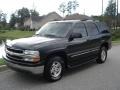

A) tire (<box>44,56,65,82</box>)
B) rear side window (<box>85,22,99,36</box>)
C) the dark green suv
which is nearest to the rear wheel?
the dark green suv

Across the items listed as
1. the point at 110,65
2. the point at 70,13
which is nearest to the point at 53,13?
the point at 70,13

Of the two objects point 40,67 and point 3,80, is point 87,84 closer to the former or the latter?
point 40,67

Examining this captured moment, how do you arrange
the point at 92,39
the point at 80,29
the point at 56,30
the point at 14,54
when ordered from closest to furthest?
the point at 14,54 < the point at 56,30 < the point at 80,29 < the point at 92,39

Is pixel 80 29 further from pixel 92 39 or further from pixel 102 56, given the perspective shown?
pixel 102 56

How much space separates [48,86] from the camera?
239 inches

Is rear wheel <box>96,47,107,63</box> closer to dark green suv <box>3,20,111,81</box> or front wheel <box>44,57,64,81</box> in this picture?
dark green suv <box>3,20,111,81</box>

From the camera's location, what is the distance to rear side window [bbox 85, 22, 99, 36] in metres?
8.14

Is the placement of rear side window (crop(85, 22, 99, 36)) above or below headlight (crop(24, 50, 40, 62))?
above

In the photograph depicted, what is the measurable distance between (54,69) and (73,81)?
70cm

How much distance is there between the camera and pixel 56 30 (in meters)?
7.40

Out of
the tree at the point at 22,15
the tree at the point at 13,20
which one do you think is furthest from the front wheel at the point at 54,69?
the tree at the point at 13,20

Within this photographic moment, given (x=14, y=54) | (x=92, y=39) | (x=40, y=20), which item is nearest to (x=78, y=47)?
(x=92, y=39)

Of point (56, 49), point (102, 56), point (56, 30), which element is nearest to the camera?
point (56, 49)

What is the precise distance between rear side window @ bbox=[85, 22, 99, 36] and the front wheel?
2097mm
